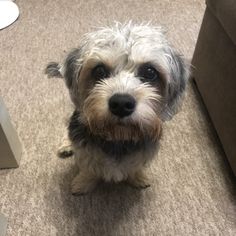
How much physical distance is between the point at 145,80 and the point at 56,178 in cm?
71

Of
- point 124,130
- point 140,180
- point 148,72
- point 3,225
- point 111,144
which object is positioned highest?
point 148,72

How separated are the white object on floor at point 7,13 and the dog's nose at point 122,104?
1.68 metres

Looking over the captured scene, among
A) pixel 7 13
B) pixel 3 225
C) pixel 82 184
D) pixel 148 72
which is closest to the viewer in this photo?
pixel 148 72

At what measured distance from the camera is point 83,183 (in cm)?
146

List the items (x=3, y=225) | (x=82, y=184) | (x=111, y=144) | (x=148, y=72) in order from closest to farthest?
(x=148, y=72) < (x=111, y=144) < (x=3, y=225) < (x=82, y=184)

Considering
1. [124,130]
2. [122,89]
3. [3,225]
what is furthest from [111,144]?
[3,225]

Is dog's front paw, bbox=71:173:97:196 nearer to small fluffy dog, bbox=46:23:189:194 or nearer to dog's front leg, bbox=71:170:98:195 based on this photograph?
dog's front leg, bbox=71:170:98:195

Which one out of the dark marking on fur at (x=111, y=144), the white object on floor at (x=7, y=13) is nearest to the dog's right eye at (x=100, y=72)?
the dark marking on fur at (x=111, y=144)

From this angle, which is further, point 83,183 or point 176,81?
point 83,183

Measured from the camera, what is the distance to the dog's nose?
0.98 metres

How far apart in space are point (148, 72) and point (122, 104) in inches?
7.0

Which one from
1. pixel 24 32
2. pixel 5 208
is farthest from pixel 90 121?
pixel 24 32

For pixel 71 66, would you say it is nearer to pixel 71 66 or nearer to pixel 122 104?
pixel 71 66

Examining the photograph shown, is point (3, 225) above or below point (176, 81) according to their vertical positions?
below
